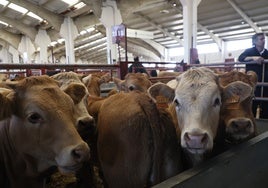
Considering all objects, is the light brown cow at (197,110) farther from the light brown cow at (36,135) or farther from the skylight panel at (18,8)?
the skylight panel at (18,8)

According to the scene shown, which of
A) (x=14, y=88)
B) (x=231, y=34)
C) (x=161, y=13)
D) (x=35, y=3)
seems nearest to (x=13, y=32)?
(x=35, y=3)

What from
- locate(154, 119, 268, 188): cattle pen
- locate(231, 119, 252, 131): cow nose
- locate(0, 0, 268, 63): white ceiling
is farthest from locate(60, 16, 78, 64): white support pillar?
locate(154, 119, 268, 188): cattle pen

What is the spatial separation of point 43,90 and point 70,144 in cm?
42

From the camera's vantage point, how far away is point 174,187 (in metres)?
1.18

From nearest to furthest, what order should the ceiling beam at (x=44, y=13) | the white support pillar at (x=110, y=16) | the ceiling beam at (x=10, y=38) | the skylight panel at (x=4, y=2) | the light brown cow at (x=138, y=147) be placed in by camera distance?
the light brown cow at (x=138, y=147)
the white support pillar at (x=110, y=16)
the ceiling beam at (x=44, y=13)
the skylight panel at (x=4, y=2)
the ceiling beam at (x=10, y=38)

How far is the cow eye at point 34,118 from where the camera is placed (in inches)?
63.1

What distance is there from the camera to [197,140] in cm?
167

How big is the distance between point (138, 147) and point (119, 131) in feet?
0.61

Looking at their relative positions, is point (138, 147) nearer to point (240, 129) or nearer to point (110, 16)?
point (240, 129)

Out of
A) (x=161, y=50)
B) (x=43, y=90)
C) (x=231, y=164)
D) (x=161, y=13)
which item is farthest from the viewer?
(x=161, y=50)

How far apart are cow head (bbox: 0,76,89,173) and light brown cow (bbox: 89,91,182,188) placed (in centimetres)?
37

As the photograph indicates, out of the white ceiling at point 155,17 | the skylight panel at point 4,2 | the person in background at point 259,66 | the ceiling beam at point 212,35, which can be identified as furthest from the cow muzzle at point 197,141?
the ceiling beam at point 212,35

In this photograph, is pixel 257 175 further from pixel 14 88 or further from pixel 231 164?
pixel 14 88

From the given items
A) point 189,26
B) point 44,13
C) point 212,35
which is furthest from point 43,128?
point 212,35
